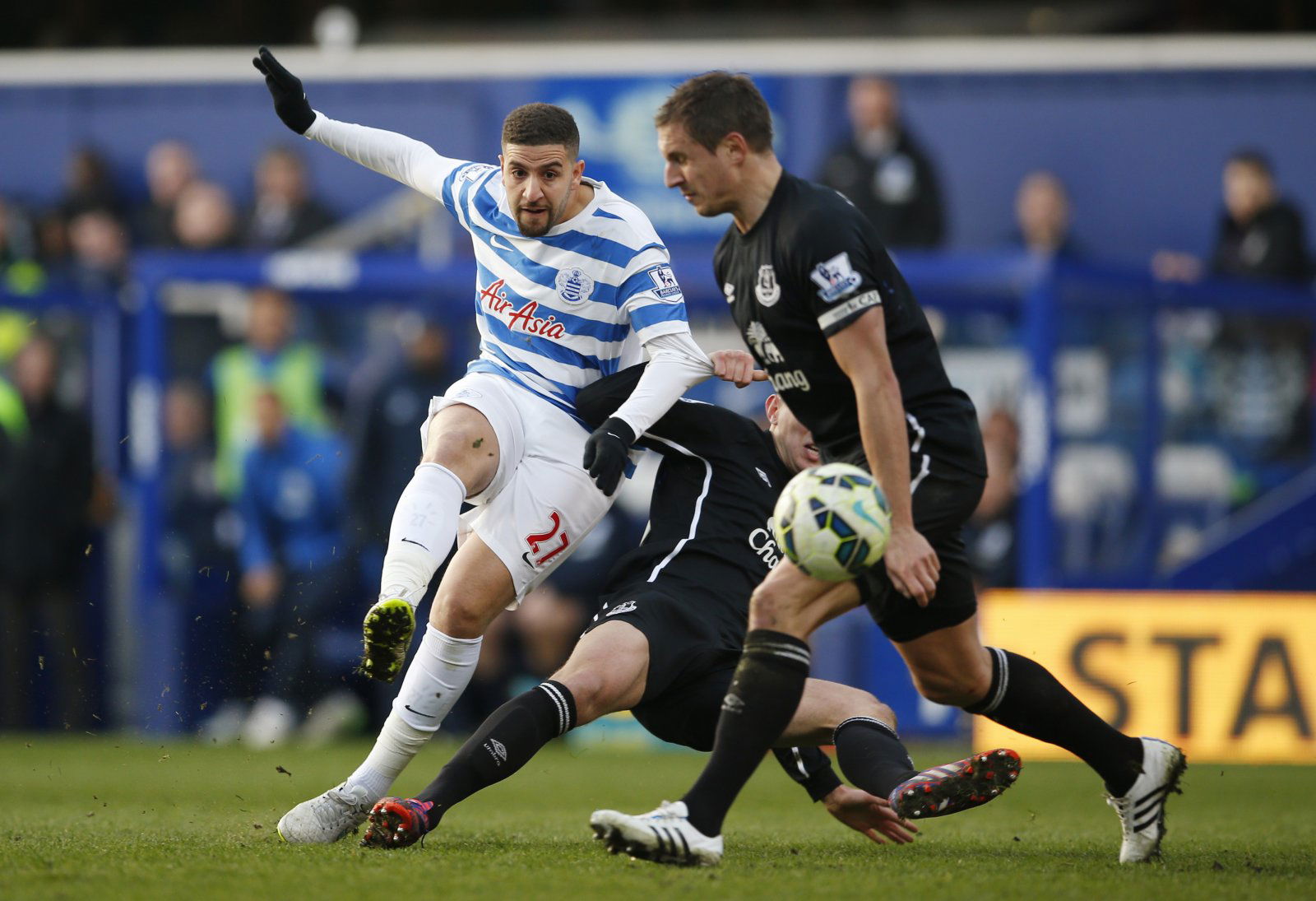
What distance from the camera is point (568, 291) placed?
5.57 m

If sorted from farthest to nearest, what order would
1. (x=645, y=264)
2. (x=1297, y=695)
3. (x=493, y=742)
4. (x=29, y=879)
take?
(x=1297, y=695) → (x=645, y=264) → (x=493, y=742) → (x=29, y=879)

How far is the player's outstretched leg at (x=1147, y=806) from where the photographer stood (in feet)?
16.1

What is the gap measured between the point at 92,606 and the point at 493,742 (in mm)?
6960

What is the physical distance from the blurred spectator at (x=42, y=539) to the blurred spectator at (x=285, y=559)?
1326mm

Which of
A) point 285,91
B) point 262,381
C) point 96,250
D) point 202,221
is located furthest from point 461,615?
point 96,250

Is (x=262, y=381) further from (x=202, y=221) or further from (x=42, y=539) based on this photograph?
(x=42, y=539)

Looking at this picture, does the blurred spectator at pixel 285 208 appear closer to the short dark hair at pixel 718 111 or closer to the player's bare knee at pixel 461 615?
the player's bare knee at pixel 461 615

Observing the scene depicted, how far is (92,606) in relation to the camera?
11.1 meters

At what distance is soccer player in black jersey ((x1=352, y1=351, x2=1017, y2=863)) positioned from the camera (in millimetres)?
4945

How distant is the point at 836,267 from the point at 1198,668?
17.8ft

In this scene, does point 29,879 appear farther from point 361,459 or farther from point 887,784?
point 361,459

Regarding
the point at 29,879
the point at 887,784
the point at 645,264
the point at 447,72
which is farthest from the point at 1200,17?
the point at 29,879

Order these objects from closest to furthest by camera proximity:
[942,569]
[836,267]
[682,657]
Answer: [836,267] < [942,569] < [682,657]

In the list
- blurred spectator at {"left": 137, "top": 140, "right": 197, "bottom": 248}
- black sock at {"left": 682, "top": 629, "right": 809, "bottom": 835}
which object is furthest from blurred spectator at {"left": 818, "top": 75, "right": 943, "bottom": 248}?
black sock at {"left": 682, "top": 629, "right": 809, "bottom": 835}
